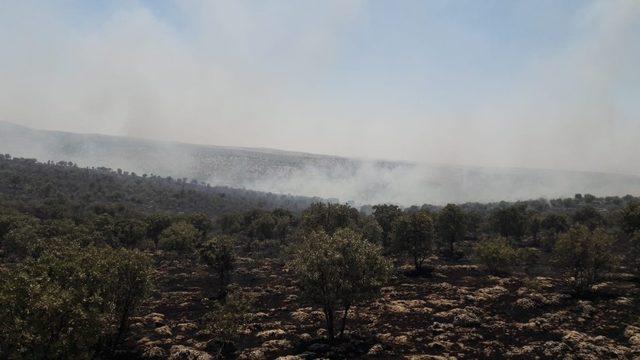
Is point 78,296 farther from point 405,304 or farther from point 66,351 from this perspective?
point 405,304

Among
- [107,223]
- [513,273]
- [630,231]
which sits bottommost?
[107,223]

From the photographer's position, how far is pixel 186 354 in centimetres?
4950

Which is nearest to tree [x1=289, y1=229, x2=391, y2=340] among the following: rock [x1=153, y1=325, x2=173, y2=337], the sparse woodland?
the sparse woodland

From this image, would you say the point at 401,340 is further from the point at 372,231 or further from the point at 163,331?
the point at 372,231

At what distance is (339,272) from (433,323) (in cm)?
1875

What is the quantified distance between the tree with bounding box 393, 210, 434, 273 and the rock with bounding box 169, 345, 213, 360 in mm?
56005

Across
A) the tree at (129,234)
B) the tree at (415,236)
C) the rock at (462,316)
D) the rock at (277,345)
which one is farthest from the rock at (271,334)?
the tree at (129,234)

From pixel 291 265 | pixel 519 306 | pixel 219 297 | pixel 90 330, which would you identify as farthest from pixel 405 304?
pixel 90 330

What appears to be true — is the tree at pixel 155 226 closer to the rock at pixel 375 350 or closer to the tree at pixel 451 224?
the tree at pixel 451 224

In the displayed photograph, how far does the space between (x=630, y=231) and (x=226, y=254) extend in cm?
9169

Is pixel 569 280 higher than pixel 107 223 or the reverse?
higher

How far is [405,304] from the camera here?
225 feet

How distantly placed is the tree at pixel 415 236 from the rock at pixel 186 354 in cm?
5600

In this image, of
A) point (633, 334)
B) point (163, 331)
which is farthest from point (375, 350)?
point (633, 334)
